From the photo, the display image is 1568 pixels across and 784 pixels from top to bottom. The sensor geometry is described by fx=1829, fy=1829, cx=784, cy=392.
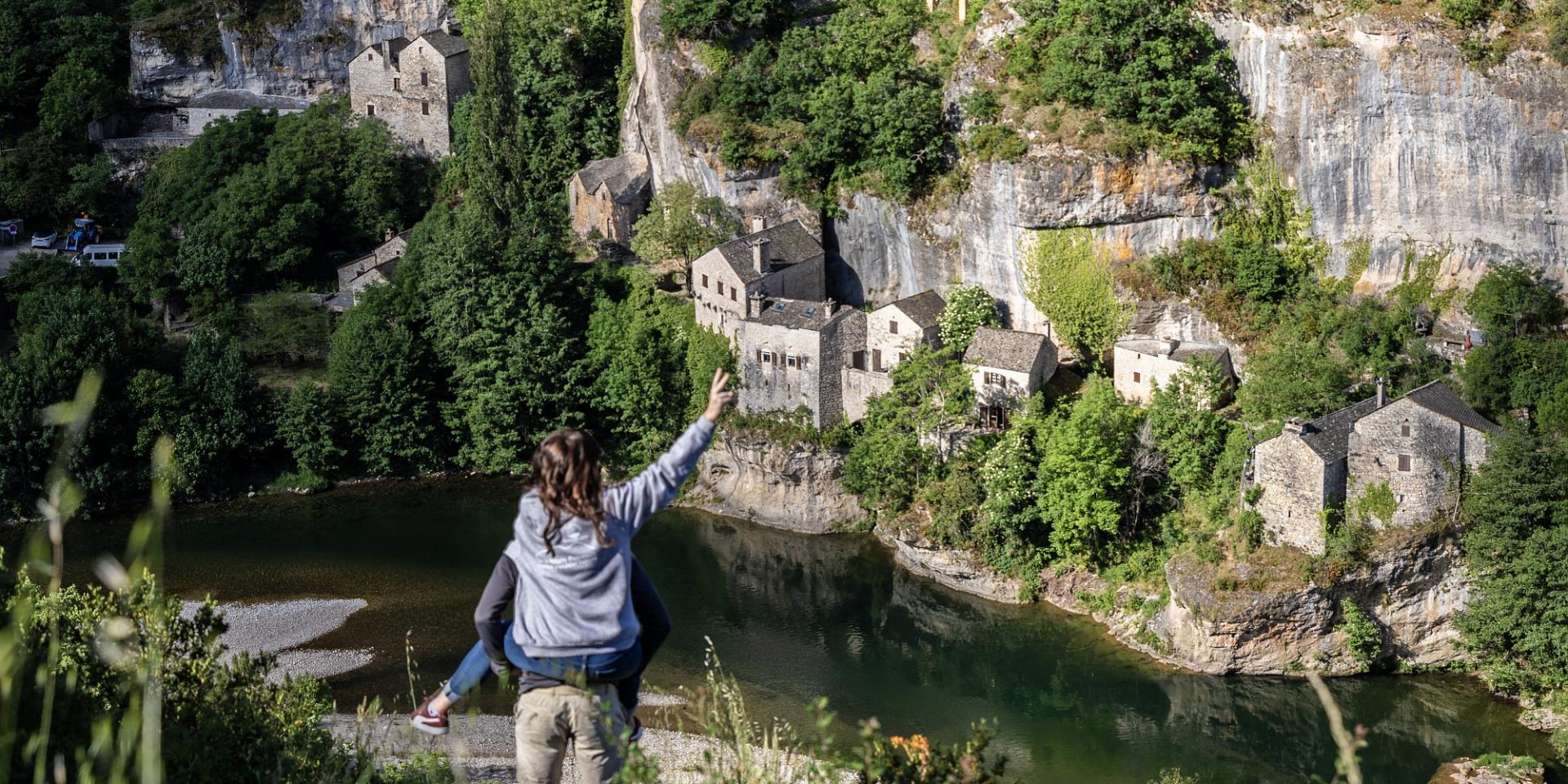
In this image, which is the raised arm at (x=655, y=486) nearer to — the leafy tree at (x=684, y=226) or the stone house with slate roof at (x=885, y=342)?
the stone house with slate roof at (x=885, y=342)

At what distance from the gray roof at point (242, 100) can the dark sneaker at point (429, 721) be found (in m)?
43.0

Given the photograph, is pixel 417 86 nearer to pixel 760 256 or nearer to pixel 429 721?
pixel 760 256

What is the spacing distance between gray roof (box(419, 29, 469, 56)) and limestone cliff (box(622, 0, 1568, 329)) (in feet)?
49.0

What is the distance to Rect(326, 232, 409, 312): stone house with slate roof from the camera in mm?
44844

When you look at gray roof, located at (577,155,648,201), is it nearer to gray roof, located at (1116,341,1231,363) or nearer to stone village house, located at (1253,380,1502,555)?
gray roof, located at (1116,341,1231,363)

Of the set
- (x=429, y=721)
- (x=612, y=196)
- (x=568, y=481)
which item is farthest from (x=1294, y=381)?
(x=568, y=481)

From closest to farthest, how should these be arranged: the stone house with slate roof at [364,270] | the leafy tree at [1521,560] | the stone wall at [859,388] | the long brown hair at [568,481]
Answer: the long brown hair at [568,481] → the leafy tree at [1521,560] → the stone wall at [859,388] → the stone house with slate roof at [364,270]

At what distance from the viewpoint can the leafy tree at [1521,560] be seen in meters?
29.4

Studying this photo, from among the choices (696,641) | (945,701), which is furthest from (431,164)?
(945,701)

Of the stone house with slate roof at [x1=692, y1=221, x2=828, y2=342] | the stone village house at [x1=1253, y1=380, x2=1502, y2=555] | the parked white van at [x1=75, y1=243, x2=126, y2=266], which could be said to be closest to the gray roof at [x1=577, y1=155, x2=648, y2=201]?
the stone house with slate roof at [x1=692, y1=221, x2=828, y2=342]

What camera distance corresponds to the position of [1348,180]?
3522 centimetres

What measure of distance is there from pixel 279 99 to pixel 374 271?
9.26 meters

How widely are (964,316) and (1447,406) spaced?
32.6 feet

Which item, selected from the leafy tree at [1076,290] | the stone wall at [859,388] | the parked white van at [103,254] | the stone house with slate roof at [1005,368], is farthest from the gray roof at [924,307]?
the parked white van at [103,254]
